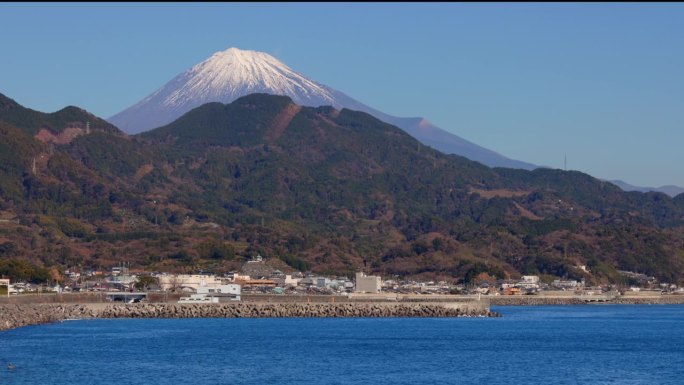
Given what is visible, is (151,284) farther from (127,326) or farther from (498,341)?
(498,341)

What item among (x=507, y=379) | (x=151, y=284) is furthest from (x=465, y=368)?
(x=151, y=284)

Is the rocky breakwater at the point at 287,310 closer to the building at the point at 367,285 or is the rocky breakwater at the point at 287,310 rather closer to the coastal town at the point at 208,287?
the coastal town at the point at 208,287

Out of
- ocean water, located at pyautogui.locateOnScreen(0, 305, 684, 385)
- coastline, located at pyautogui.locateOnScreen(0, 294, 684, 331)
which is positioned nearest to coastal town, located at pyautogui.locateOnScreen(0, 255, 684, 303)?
coastline, located at pyautogui.locateOnScreen(0, 294, 684, 331)

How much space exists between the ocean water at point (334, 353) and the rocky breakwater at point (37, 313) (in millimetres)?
1713

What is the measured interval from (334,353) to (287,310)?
47.9 m

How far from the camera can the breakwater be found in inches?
4592

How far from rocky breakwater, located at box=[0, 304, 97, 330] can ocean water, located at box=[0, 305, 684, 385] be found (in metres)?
1.71

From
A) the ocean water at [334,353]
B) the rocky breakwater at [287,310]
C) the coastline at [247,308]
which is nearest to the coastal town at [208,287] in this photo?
the coastline at [247,308]

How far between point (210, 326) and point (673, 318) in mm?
64438

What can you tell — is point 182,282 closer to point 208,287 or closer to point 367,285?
point 367,285

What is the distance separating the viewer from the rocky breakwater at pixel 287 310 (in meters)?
125

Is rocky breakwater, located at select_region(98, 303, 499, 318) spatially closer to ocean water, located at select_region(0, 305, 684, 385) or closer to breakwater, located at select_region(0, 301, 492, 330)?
breakwater, located at select_region(0, 301, 492, 330)

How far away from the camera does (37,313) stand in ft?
365

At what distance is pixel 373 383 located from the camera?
6775cm
